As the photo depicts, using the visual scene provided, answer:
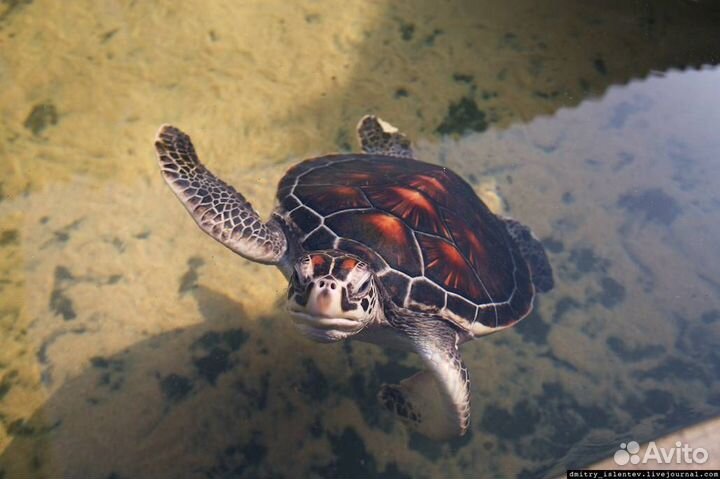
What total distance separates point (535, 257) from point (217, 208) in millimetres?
2360

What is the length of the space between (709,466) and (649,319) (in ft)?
5.78

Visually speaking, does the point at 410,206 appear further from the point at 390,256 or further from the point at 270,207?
the point at 270,207

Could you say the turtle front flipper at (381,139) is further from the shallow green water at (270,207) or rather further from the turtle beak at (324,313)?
the turtle beak at (324,313)

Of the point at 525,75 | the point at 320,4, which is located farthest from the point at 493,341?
the point at 320,4

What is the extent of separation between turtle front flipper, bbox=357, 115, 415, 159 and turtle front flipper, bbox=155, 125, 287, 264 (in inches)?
49.4

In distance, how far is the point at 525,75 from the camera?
14.7ft

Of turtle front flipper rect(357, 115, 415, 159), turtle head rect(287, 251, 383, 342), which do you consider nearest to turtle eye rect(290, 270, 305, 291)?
turtle head rect(287, 251, 383, 342)

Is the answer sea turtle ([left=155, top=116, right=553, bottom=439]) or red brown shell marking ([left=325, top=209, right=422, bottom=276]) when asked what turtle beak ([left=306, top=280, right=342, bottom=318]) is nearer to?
sea turtle ([left=155, top=116, right=553, bottom=439])

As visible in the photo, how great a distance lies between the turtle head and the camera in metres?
2.08

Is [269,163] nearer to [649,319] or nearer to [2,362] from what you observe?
[2,362]

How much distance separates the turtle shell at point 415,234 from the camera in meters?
2.54

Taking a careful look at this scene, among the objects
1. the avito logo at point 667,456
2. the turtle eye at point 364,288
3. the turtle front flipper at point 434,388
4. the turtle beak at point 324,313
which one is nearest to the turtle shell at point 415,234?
the turtle front flipper at point 434,388

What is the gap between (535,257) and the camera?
3.51 meters

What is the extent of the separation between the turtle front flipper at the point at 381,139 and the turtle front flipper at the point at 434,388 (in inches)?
62.8
